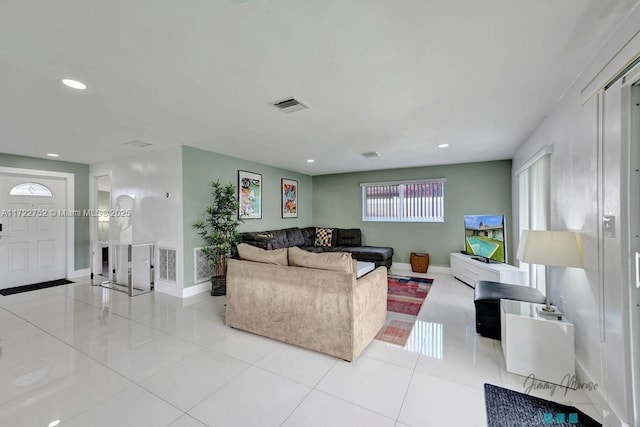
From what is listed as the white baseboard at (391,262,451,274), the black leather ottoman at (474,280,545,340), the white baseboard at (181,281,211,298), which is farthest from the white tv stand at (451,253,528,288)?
the white baseboard at (181,281,211,298)

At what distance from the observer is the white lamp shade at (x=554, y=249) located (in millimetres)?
2014

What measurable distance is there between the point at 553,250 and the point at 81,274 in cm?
791

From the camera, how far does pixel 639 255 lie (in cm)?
141

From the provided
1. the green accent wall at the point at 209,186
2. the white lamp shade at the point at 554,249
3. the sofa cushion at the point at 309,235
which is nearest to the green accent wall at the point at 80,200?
the green accent wall at the point at 209,186

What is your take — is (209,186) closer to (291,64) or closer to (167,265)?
(167,265)

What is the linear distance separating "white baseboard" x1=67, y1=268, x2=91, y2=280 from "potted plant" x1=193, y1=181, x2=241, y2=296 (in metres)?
3.17

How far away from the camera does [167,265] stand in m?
4.36

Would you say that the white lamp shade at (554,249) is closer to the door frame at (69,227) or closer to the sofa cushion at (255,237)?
the sofa cushion at (255,237)

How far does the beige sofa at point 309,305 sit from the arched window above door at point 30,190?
4984 millimetres

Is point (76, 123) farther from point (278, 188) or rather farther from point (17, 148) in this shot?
point (278, 188)

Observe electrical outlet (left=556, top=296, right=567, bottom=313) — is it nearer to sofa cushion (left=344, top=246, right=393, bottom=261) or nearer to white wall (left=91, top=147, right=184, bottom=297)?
sofa cushion (left=344, top=246, right=393, bottom=261)

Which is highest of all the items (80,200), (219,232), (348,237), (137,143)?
(137,143)

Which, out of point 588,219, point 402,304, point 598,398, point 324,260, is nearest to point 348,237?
point 402,304

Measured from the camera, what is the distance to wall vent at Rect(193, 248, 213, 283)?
435 centimetres
